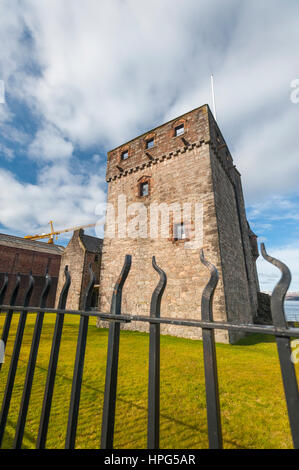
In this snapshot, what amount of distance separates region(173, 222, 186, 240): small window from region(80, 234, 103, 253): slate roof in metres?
13.2

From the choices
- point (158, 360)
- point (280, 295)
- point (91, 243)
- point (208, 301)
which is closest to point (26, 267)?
point (91, 243)

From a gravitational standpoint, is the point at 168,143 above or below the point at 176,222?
above

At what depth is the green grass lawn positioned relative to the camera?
282 cm

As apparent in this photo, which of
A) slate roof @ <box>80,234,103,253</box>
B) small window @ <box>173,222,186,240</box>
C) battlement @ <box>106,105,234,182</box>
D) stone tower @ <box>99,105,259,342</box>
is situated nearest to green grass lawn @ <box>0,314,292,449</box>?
stone tower @ <box>99,105,259,342</box>

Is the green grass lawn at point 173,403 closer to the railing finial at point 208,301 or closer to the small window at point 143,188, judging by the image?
the railing finial at point 208,301

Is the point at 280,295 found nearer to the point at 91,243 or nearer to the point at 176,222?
the point at 176,222

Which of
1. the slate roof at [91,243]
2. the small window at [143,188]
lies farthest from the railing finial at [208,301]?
the slate roof at [91,243]

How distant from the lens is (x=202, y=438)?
2795 mm

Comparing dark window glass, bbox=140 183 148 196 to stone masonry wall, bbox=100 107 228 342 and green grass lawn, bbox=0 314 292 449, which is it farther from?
green grass lawn, bbox=0 314 292 449

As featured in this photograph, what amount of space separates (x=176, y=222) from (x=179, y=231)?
0.53 metres

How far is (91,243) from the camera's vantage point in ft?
81.1
